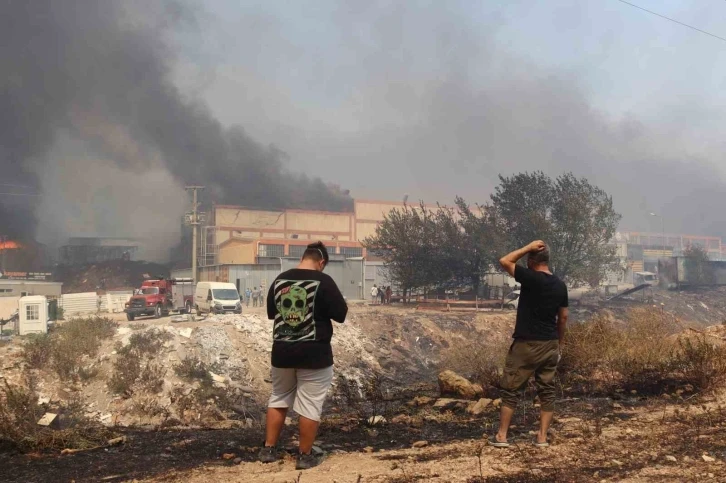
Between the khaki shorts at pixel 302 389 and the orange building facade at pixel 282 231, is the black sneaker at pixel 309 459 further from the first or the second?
the orange building facade at pixel 282 231

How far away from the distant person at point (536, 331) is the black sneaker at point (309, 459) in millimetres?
1239

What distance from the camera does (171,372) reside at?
33.9ft

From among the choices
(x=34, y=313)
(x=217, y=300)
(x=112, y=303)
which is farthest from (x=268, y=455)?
(x=112, y=303)

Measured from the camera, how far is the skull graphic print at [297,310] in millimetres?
3703

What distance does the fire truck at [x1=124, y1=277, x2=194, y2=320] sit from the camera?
23.1 metres

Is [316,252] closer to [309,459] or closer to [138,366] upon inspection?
[309,459]

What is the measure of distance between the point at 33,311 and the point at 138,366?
28.3 feet

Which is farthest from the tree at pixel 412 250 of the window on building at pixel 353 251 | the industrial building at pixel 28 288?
the window on building at pixel 353 251

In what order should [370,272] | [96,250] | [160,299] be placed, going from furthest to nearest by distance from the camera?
1. [96,250]
2. [370,272]
3. [160,299]

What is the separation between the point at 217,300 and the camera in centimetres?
2314

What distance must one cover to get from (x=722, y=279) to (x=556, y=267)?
748 inches

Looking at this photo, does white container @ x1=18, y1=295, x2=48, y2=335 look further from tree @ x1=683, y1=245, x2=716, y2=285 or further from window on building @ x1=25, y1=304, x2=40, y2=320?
tree @ x1=683, y1=245, x2=716, y2=285

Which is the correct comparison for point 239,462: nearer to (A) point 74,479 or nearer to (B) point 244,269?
(A) point 74,479

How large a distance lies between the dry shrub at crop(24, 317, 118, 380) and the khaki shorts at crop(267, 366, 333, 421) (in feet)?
23.1
